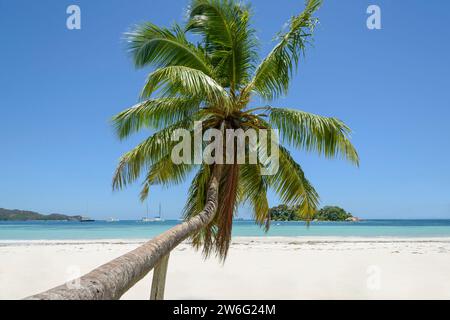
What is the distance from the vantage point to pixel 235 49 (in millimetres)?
7605

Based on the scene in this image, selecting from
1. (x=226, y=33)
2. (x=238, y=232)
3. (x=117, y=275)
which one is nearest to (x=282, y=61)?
(x=226, y=33)

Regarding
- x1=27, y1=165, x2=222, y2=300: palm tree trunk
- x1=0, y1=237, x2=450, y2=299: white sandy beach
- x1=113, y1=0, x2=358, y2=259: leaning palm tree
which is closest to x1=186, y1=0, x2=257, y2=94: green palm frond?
x1=113, y1=0, x2=358, y2=259: leaning palm tree

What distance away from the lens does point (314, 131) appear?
7.27 metres

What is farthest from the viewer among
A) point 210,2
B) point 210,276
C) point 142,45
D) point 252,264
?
point 252,264

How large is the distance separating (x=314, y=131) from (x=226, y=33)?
2.39 m

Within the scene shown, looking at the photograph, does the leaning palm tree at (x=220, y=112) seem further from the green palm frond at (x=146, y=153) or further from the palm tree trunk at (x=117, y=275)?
the palm tree trunk at (x=117, y=275)

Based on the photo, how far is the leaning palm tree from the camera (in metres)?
6.99

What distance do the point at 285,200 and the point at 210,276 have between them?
4511 millimetres

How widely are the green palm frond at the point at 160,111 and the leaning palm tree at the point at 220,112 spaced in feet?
0.06

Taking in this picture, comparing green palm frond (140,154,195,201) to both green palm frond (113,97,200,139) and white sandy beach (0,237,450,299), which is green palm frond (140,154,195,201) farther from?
white sandy beach (0,237,450,299)

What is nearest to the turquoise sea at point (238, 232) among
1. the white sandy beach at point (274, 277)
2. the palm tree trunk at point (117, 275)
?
the white sandy beach at point (274, 277)

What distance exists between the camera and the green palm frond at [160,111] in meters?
6.97
